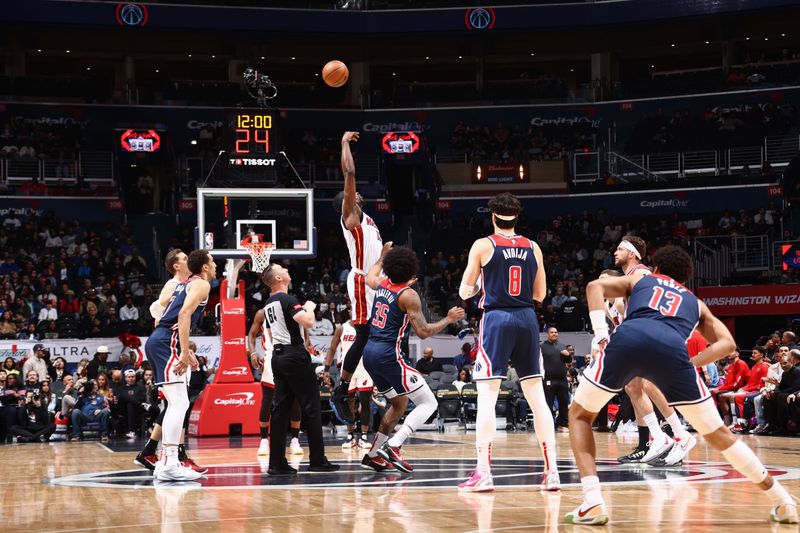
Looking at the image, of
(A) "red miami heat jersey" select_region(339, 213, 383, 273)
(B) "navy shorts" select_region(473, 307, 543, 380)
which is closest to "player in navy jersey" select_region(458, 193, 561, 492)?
(B) "navy shorts" select_region(473, 307, 543, 380)

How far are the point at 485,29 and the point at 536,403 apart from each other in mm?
28857

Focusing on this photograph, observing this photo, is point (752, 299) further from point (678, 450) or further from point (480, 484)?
point (480, 484)

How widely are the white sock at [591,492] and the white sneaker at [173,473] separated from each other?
4530 millimetres

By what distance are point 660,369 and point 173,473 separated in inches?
201

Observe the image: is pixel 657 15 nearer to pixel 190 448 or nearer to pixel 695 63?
pixel 695 63

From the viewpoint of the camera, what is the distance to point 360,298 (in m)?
11.9

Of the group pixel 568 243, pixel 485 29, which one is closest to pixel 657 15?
pixel 485 29

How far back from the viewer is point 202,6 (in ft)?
116

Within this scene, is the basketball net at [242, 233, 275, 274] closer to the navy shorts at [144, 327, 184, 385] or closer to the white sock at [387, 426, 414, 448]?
the navy shorts at [144, 327, 184, 385]

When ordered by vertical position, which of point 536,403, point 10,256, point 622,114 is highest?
point 622,114

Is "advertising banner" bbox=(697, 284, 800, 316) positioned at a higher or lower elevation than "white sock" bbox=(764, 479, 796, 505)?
higher

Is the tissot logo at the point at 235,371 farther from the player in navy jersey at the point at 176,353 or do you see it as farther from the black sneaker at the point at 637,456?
the black sneaker at the point at 637,456

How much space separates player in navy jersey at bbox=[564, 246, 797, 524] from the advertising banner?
2036 cm

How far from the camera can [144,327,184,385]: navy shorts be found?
991 cm
